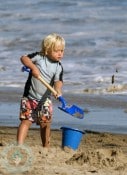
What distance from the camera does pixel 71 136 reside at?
6.69 metres

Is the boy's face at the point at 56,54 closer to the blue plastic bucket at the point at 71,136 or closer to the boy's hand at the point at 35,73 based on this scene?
the boy's hand at the point at 35,73

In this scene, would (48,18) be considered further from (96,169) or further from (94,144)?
(96,169)

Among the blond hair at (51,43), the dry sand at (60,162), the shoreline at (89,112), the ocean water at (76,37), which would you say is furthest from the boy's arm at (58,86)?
the ocean water at (76,37)

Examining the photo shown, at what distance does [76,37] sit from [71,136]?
11.5 m

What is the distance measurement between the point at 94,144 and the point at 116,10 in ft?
51.9

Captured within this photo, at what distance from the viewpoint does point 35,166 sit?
5906 mm

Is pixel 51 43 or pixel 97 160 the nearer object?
pixel 97 160

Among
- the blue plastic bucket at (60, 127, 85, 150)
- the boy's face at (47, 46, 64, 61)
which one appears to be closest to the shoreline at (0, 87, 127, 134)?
Result: the blue plastic bucket at (60, 127, 85, 150)

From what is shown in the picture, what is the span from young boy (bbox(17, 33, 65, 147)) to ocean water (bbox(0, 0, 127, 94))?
507 cm

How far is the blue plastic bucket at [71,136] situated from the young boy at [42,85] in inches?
7.5

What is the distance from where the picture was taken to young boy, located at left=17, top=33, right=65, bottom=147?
6598mm

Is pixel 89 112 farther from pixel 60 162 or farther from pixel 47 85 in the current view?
pixel 60 162

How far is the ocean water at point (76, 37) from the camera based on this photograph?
1274 centimetres

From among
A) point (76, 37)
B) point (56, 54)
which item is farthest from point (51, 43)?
point (76, 37)
